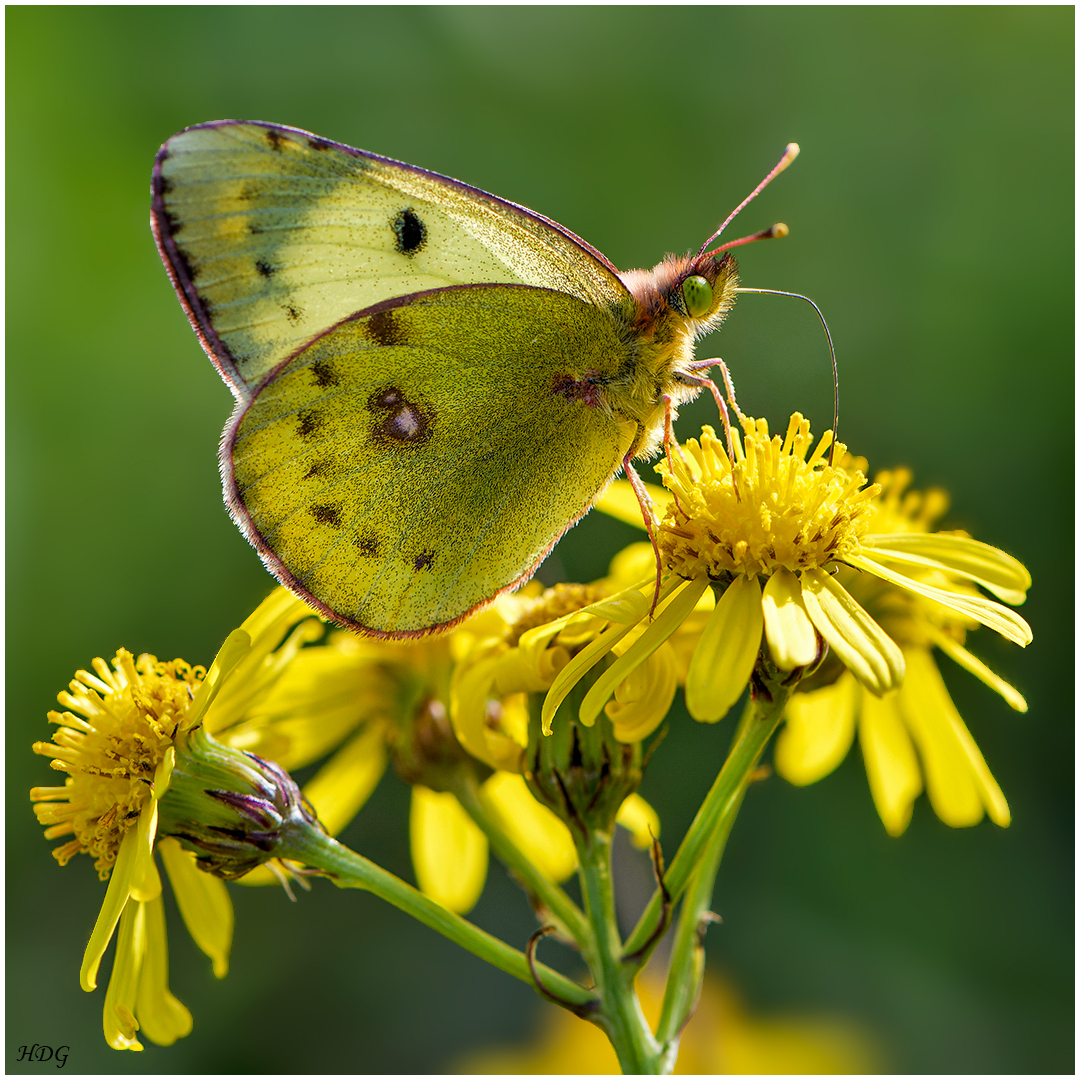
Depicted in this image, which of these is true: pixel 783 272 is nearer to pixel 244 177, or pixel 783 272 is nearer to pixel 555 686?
pixel 244 177

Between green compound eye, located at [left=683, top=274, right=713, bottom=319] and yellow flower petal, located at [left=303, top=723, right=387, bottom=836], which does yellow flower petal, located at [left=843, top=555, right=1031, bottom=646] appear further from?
yellow flower petal, located at [left=303, top=723, right=387, bottom=836]

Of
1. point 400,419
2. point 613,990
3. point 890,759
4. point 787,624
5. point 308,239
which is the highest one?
point 308,239

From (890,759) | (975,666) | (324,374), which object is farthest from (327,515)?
(890,759)

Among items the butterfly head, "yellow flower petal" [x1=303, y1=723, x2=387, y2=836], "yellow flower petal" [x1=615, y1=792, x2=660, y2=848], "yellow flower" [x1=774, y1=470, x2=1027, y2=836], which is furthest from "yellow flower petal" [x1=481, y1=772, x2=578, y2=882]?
the butterfly head

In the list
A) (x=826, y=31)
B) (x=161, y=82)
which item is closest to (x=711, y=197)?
(x=826, y=31)

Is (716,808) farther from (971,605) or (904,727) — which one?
(904,727)
